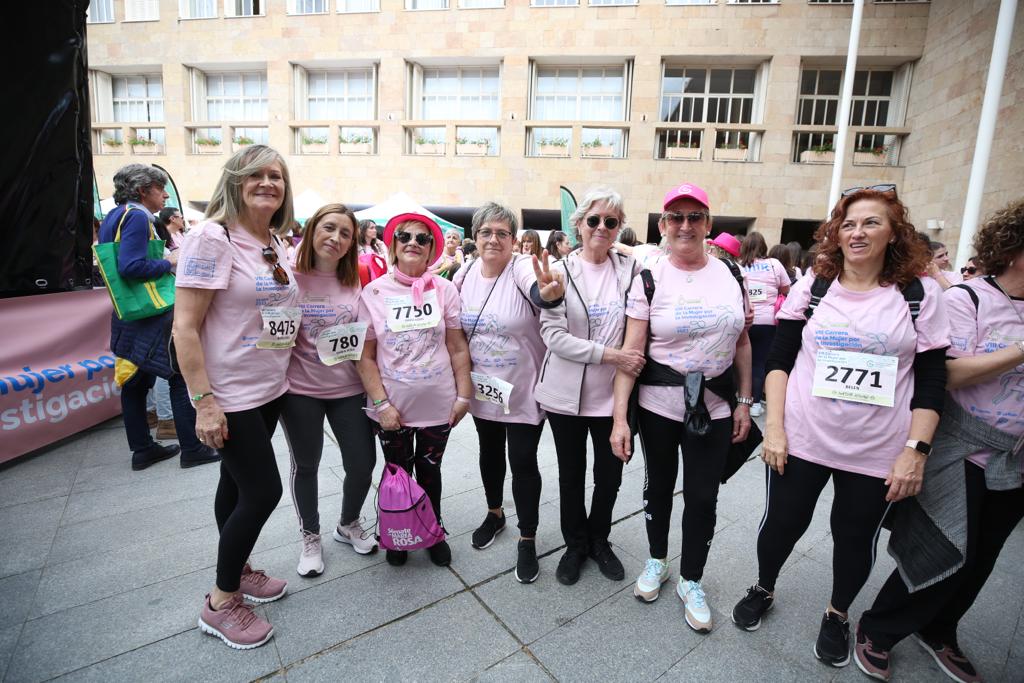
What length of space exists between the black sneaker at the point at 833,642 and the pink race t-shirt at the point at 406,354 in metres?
2.06

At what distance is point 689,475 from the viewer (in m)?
2.35

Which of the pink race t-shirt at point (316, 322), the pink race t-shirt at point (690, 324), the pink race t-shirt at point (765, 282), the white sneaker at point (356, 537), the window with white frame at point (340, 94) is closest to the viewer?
the pink race t-shirt at point (690, 324)

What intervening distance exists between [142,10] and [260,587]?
23377mm

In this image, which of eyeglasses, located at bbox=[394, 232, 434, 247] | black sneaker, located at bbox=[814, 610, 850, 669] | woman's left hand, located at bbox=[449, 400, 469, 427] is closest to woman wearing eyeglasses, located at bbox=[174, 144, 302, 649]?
eyeglasses, located at bbox=[394, 232, 434, 247]

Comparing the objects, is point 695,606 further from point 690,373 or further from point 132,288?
point 132,288

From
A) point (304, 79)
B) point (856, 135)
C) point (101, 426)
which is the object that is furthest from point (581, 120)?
point (101, 426)

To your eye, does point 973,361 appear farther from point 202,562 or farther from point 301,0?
point 301,0

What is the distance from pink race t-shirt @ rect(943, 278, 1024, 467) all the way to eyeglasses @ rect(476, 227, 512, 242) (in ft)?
6.53

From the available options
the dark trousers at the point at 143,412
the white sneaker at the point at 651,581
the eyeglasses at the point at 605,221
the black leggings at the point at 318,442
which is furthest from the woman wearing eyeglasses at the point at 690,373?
the dark trousers at the point at 143,412

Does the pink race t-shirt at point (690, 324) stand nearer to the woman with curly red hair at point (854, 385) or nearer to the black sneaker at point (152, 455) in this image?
the woman with curly red hair at point (854, 385)

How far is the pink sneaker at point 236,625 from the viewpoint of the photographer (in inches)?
83.0

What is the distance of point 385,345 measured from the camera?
2555 mm

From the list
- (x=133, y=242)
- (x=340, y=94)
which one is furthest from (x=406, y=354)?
(x=340, y=94)

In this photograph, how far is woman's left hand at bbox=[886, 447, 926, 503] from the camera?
188cm
